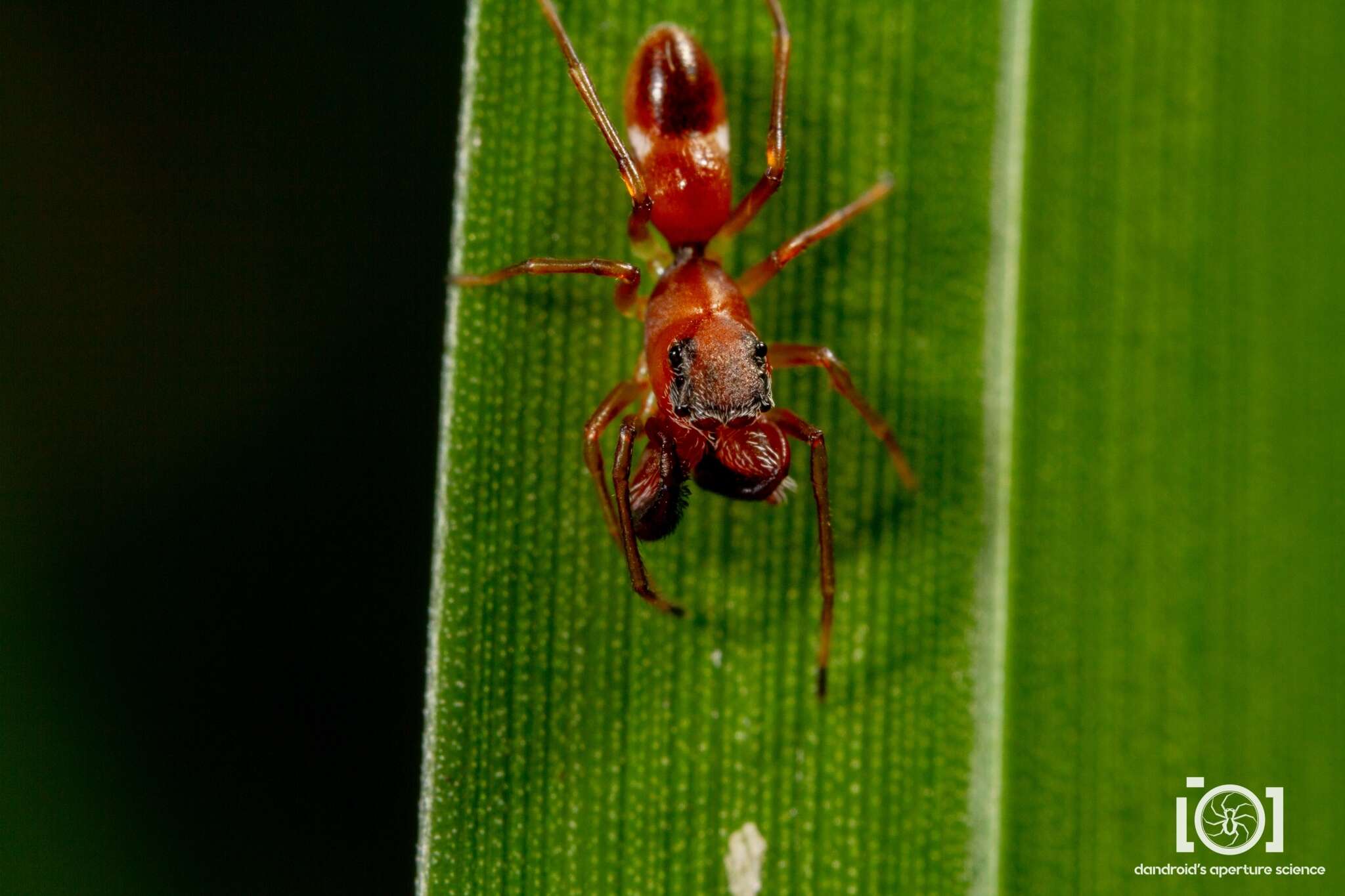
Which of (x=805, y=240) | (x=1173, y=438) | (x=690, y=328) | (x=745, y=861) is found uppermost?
(x=805, y=240)

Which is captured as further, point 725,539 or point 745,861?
point 725,539

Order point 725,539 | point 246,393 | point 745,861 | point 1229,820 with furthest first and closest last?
point 246,393
point 1229,820
point 725,539
point 745,861

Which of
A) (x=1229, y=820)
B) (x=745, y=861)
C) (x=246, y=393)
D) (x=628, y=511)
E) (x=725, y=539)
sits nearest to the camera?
(x=628, y=511)

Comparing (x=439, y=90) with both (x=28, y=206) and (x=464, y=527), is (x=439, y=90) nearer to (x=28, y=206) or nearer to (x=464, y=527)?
(x=28, y=206)

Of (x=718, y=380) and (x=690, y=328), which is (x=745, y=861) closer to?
(x=718, y=380)

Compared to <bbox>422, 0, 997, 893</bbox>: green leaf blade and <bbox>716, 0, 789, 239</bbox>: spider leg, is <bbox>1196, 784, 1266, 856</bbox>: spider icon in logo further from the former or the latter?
<bbox>716, 0, 789, 239</bbox>: spider leg

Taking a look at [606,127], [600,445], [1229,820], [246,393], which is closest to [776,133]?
[606,127]
